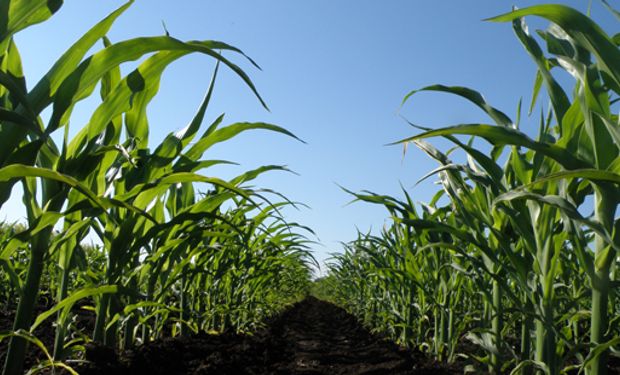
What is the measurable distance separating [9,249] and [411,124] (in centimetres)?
102

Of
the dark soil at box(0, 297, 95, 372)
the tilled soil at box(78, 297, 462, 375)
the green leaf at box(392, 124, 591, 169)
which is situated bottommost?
the tilled soil at box(78, 297, 462, 375)

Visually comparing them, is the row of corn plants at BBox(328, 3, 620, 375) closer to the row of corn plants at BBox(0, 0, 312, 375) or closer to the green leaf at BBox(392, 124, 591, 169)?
the green leaf at BBox(392, 124, 591, 169)

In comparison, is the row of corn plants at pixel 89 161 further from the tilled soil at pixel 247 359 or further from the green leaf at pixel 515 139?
the green leaf at pixel 515 139

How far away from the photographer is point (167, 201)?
242cm

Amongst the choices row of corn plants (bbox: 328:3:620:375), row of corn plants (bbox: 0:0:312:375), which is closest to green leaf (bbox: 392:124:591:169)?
row of corn plants (bbox: 328:3:620:375)

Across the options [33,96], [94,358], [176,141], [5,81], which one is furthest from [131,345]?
[5,81]

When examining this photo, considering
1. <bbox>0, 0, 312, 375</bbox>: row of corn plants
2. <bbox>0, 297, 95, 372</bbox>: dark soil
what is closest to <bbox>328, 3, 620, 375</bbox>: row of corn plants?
<bbox>0, 0, 312, 375</bbox>: row of corn plants

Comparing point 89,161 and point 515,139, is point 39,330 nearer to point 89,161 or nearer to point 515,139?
point 89,161

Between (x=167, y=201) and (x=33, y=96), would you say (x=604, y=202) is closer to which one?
(x=33, y=96)

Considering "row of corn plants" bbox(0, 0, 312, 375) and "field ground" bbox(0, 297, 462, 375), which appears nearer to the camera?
"row of corn plants" bbox(0, 0, 312, 375)

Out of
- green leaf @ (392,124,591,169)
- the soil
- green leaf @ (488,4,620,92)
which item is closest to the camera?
green leaf @ (488,4,620,92)

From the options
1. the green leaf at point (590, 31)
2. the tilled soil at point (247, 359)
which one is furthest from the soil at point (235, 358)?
the green leaf at point (590, 31)

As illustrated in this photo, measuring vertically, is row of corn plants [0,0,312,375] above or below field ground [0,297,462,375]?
above

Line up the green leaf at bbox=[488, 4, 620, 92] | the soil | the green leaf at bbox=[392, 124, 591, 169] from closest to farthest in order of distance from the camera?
the green leaf at bbox=[488, 4, 620, 92] → the green leaf at bbox=[392, 124, 591, 169] → the soil
